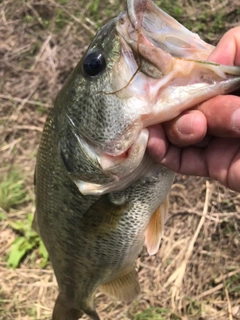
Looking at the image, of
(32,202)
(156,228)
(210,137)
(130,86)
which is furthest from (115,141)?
(32,202)

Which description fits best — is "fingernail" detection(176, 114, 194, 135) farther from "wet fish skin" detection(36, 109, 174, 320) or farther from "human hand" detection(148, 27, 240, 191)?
"wet fish skin" detection(36, 109, 174, 320)

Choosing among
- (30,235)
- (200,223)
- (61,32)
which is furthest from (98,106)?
(61,32)

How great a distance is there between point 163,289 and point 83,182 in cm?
141

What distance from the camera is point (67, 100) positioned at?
1.45 m

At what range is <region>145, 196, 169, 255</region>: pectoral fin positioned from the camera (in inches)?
66.7

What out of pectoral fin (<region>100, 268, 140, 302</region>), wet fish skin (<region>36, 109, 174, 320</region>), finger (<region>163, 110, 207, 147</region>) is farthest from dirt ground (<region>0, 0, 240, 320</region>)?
finger (<region>163, 110, 207, 147</region>)

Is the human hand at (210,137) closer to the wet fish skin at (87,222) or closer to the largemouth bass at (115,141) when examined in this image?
the largemouth bass at (115,141)

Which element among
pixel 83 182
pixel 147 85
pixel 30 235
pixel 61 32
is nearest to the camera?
pixel 147 85

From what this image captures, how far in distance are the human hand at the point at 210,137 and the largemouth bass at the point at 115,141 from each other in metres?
0.04

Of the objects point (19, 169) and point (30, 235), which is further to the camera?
point (19, 169)

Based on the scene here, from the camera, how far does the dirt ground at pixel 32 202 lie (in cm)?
259

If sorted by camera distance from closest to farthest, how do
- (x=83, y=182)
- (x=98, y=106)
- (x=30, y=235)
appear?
(x=98, y=106) < (x=83, y=182) < (x=30, y=235)

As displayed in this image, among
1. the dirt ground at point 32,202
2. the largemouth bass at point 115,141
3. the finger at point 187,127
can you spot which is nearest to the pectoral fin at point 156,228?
the largemouth bass at point 115,141

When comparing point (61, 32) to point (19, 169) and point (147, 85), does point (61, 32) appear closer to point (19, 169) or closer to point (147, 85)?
point (19, 169)
